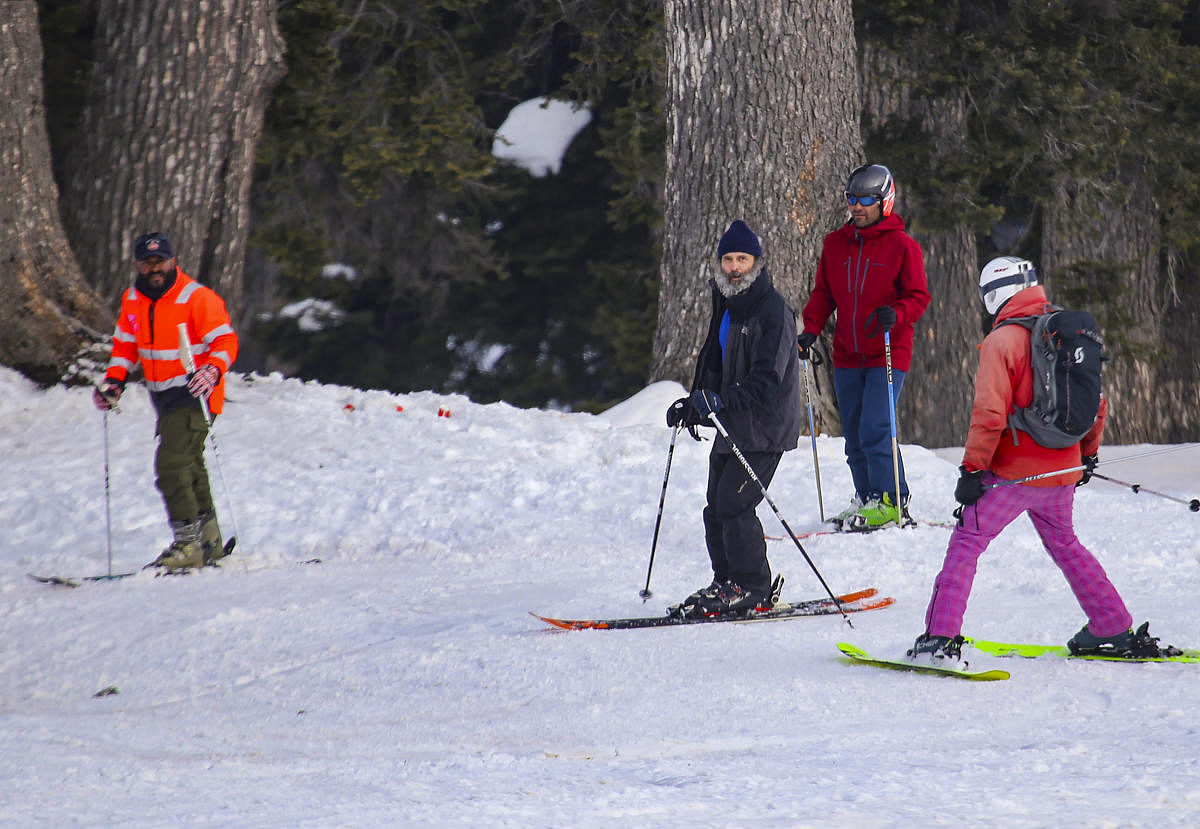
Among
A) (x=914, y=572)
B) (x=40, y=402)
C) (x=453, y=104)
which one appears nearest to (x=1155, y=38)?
(x=453, y=104)

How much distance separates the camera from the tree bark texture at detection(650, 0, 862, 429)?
10000 millimetres

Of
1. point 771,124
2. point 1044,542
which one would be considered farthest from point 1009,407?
point 771,124

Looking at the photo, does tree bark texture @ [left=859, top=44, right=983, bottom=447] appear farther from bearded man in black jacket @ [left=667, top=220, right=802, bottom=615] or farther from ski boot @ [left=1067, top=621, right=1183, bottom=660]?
ski boot @ [left=1067, top=621, right=1183, bottom=660]

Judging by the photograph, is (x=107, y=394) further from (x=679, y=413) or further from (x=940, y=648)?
(x=940, y=648)

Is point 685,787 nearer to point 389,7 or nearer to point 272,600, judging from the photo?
point 272,600

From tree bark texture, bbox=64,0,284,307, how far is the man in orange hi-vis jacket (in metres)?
3.21

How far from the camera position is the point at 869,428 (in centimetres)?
745

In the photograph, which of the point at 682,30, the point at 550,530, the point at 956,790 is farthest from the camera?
the point at 682,30

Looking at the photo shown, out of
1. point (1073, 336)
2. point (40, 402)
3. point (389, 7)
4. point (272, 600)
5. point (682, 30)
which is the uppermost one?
point (389, 7)

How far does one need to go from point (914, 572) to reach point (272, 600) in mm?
3177

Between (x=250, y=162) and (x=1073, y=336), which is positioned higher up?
(x=250, y=162)

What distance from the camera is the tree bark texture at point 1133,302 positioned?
43.4 feet

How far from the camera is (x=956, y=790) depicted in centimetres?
330

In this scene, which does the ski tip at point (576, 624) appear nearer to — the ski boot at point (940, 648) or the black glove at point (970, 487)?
the ski boot at point (940, 648)
